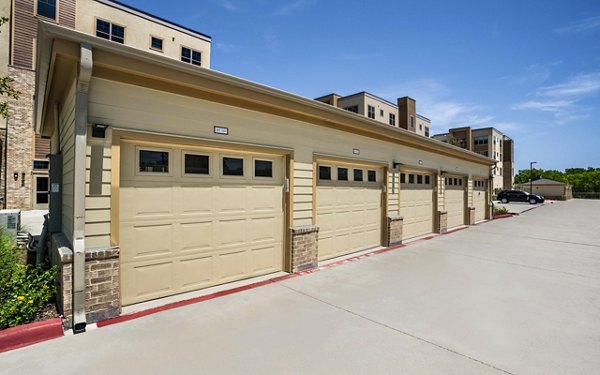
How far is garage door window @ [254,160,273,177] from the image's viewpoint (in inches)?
247

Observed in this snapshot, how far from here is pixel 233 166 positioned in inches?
232

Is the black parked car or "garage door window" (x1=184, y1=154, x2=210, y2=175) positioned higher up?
"garage door window" (x1=184, y1=154, x2=210, y2=175)

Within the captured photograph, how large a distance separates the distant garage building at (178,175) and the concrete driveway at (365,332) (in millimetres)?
778

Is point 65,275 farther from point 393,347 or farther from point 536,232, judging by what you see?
point 536,232

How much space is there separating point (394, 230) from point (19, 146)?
24.4 m

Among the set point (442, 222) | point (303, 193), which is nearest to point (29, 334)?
point (303, 193)

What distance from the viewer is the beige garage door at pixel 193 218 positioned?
15.6ft

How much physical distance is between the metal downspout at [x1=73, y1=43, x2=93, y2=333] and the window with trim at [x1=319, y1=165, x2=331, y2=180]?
16.7 feet

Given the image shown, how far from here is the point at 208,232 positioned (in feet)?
18.0

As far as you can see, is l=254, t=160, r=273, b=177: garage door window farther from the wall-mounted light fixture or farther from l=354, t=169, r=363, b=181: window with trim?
l=354, t=169, r=363, b=181: window with trim

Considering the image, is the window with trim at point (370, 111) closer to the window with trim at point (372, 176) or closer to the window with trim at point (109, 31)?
the window with trim at point (109, 31)

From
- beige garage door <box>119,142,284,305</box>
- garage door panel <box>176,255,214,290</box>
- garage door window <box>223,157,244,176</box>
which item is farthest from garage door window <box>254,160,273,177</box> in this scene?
garage door panel <box>176,255,214,290</box>

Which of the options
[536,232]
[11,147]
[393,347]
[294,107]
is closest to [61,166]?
[294,107]

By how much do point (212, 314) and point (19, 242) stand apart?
20.6ft
